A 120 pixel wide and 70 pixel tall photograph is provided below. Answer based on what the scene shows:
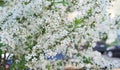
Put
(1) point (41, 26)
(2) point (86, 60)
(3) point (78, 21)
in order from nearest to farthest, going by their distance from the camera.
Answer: (1) point (41, 26) < (3) point (78, 21) < (2) point (86, 60)

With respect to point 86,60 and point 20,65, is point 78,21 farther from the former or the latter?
point 20,65

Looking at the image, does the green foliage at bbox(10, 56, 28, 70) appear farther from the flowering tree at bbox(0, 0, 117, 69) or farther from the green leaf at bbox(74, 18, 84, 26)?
the green leaf at bbox(74, 18, 84, 26)

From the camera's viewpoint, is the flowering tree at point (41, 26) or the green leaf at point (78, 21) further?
the green leaf at point (78, 21)

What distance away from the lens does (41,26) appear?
404 centimetres

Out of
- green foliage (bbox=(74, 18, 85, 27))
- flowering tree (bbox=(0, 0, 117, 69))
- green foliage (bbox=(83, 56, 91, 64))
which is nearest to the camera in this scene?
flowering tree (bbox=(0, 0, 117, 69))

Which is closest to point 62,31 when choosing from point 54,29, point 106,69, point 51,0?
point 54,29

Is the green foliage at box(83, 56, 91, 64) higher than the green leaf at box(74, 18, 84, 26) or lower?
lower

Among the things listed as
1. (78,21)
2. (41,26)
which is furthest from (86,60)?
(41,26)

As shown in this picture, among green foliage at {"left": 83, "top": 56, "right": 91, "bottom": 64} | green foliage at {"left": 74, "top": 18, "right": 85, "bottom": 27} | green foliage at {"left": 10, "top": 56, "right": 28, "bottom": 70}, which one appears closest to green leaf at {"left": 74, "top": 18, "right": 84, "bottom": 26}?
green foliage at {"left": 74, "top": 18, "right": 85, "bottom": 27}

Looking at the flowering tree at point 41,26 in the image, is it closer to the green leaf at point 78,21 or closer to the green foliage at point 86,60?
the green leaf at point 78,21

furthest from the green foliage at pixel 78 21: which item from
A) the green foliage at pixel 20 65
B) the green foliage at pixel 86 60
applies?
the green foliage at pixel 20 65

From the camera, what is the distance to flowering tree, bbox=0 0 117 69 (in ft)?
12.9

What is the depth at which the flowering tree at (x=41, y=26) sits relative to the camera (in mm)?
3939

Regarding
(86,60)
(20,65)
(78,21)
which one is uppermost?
(78,21)
